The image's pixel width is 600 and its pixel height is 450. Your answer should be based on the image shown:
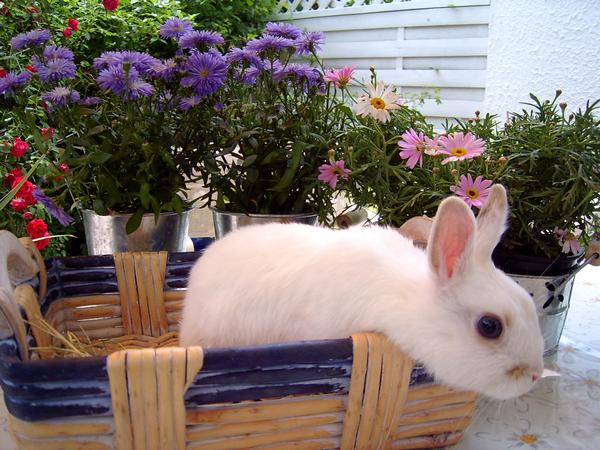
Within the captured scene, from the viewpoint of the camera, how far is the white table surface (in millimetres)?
591

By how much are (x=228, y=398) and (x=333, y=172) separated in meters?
0.45

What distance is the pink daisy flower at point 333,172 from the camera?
0.80 m

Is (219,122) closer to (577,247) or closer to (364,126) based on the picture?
(364,126)

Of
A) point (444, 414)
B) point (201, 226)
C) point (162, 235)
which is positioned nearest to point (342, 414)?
point (444, 414)

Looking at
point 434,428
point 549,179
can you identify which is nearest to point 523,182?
point 549,179

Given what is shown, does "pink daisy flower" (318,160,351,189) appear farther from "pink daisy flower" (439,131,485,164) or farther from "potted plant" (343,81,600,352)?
"pink daisy flower" (439,131,485,164)

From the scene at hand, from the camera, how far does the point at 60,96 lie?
0.82 meters

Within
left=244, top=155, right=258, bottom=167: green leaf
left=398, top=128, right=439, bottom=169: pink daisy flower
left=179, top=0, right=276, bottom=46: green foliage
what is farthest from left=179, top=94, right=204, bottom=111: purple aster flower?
left=179, top=0, right=276, bottom=46: green foliage

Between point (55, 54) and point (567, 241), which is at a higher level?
point (55, 54)

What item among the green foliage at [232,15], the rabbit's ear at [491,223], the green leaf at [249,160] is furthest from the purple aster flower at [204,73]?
Result: the green foliage at [232,15]

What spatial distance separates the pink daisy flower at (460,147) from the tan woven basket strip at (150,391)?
42 centimetres

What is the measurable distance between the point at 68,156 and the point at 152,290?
274 millimetres

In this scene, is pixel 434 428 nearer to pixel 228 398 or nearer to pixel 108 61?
pixel 228 398

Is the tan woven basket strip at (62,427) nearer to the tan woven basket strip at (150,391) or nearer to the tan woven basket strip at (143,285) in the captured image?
the tan woven basket strip at (150,391)
